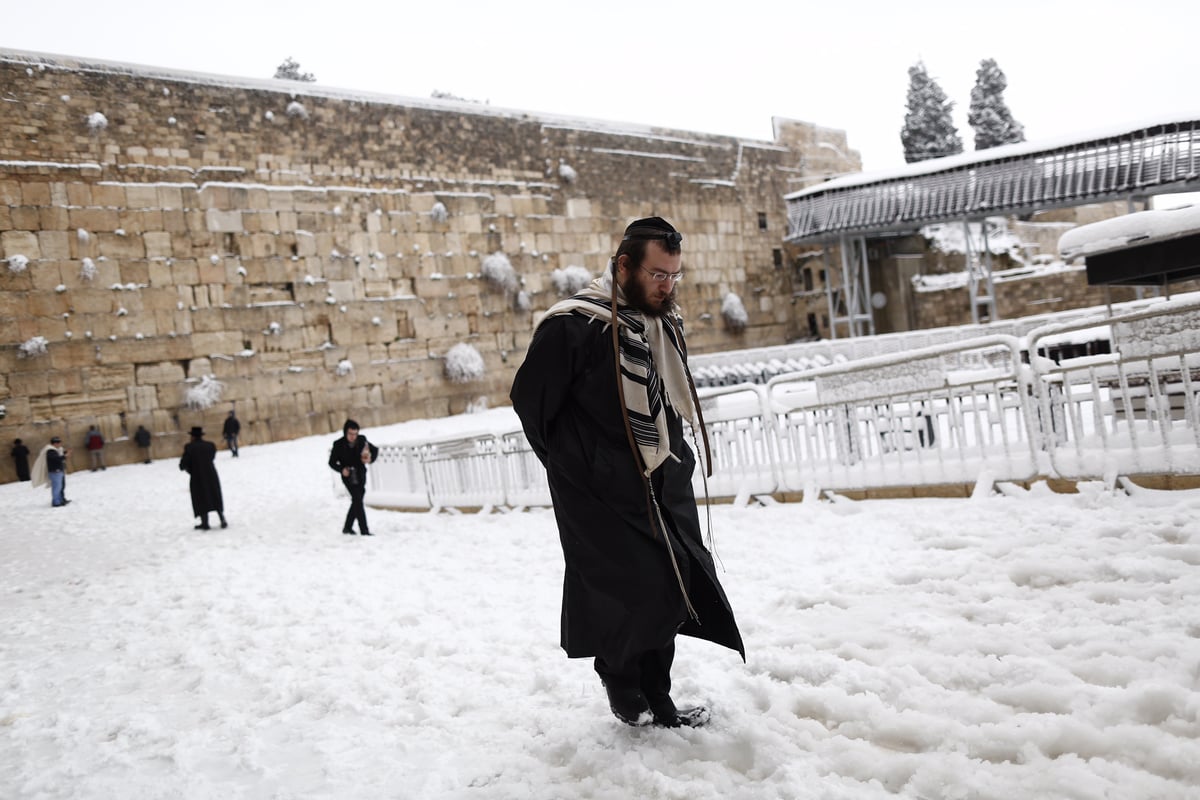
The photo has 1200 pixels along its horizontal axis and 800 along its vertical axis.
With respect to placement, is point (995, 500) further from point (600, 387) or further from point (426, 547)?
point (426, 547)

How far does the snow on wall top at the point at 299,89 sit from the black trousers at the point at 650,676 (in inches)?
676

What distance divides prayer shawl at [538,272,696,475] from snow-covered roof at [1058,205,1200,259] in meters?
3.82

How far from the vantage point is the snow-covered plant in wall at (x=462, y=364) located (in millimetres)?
18922

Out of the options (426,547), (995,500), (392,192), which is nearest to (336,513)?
(426,547)

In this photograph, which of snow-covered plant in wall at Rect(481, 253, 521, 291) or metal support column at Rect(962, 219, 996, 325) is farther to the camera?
metal support column at Rect(962, 219, 996, 325)

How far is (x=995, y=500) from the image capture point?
4.97 meters

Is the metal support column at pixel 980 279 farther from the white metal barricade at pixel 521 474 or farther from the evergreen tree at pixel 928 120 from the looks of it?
the white metal barricade at pixel 521 474

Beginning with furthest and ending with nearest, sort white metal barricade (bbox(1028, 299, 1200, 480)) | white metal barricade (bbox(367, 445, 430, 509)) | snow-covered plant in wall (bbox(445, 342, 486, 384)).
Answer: snow-covered plant in wall (bbox(445, 342, 486, 384))
white metal barricade (bbox(367, 445, 430, 509))
white metal barricade (bbox(1028, 299, 1200, 480))

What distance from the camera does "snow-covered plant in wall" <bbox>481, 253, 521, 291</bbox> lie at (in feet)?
64.6

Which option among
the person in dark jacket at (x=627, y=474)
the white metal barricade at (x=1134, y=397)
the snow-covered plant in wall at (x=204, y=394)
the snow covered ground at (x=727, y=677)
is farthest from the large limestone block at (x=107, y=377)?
the person in dark jacket at (x=627, y=474)

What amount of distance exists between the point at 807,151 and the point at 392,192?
1442cm

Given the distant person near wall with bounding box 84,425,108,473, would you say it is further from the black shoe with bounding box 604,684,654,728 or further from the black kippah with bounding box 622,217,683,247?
the black kippah with bounding box 622,217,683,247

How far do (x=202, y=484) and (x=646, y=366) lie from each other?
27.0 feet

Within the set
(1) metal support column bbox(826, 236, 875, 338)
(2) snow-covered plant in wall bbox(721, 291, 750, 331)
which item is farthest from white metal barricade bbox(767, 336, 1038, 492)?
(2) snow-covered plant in wall bbox(721, 291, 750, 331)
